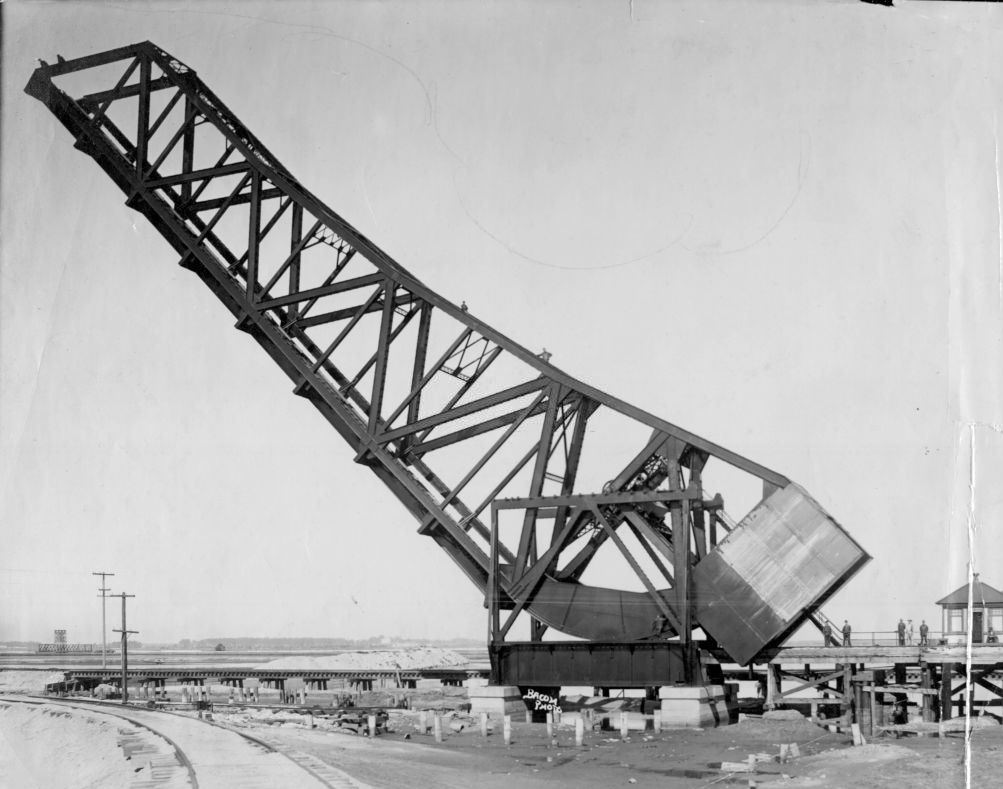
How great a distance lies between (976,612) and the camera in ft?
84.9

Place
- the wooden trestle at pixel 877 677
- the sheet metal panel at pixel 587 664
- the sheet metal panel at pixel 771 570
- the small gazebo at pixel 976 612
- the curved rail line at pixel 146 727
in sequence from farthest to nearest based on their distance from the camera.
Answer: the small gazebo at pixel 976 612 → the wooden trestle at pixel 877 677 → the sheet metal panel at pixel 587 664 → the sheet metal panel at pixel 771 570 → the curved rail line at pixel 146 727

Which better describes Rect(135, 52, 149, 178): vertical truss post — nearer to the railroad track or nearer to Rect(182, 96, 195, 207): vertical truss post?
Rect(182, 96, 195, 207): vertical truss post

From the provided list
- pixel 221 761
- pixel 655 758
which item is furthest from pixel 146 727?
pixel 655 758

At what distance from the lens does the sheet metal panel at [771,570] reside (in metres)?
20.7

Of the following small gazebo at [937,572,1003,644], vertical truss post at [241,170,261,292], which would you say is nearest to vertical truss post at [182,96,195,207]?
vertical truss post at [241,170,261,292]

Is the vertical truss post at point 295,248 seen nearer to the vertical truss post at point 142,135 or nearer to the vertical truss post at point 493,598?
the vertical truss post at point 142,135

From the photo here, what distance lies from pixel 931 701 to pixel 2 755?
76.1 feet

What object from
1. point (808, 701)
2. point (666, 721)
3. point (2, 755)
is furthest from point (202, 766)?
point (808, 701)

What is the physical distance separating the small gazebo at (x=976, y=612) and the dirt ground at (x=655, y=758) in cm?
637

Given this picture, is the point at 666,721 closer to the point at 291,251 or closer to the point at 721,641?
the point at 721,641

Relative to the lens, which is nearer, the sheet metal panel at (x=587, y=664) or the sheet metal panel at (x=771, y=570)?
the sheet metal panel at (x=771, y=570)

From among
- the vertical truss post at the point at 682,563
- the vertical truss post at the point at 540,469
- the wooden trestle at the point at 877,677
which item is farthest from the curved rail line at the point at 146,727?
the wooden trestle at the point at 877,677

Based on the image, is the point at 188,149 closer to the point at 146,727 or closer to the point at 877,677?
the point at 146,727

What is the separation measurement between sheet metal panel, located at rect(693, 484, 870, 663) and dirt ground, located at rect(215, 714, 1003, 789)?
6.72 ft
